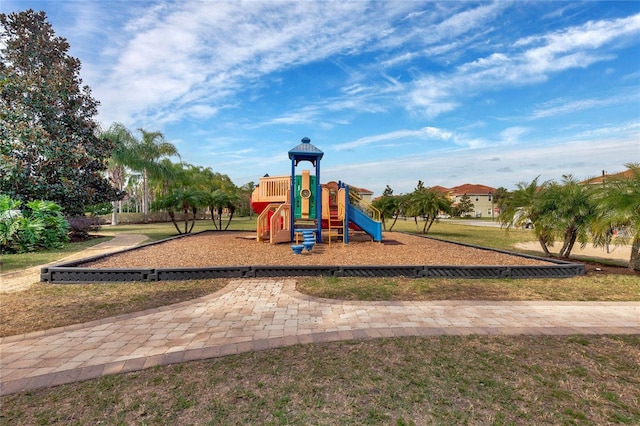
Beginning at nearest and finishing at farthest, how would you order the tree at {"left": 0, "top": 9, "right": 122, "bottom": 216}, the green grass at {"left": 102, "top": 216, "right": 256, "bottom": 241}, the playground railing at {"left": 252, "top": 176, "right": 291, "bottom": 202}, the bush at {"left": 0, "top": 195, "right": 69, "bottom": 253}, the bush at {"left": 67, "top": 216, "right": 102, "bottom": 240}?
1. the bush at {"left": 0, "top": 195, "right": 69, "bottom": 253}
2. the playground railing at {"left": 252, "top": 176, "right": 291, "bottom": 202}
3. the tree at {"left": 0, "top": 9, "right": 122, "bottom": 216}
4. the bush at {"left": 67, "top": 216, "right": 102, "bottom": 240}
5. the green grass at {"left": 102, "top": 216, "right": 256, "bottom": 241}

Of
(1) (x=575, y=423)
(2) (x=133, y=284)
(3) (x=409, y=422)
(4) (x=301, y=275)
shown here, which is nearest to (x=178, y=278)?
(2) (x=133, y=284)

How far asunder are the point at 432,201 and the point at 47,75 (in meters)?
24.8

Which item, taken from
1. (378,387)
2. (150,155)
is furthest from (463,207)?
(378,387)

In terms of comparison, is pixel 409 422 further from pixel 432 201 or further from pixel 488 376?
pixel 432 201

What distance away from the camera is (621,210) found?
844 centimetres

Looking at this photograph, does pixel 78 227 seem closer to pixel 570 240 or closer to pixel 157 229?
pixel 157 229

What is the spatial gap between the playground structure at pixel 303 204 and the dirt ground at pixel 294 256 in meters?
0.99

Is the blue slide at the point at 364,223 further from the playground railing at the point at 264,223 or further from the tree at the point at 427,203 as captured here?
the tree at the point at 427,203

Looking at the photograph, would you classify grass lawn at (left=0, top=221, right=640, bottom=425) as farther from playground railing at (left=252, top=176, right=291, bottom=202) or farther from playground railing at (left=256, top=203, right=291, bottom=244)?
playground railing at (left=252, top=176, right=291, bottom=202)

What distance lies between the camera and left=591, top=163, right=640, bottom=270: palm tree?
8.34 m

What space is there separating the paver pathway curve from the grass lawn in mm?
272

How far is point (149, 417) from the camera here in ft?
8.82

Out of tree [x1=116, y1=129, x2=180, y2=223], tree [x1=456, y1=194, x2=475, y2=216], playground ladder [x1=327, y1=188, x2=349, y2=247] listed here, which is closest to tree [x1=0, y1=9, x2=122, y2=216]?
playground ladder [x1=327, y1=188, x2=349, y2=247]

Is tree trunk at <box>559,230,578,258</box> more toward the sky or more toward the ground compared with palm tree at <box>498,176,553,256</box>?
more toward the ground
